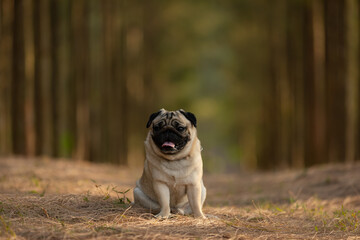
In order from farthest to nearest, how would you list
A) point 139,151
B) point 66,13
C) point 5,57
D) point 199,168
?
point 139,151 → point 66,13 → point 5,57 → point 199,168

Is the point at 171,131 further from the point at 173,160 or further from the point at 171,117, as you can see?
the point at 173,160

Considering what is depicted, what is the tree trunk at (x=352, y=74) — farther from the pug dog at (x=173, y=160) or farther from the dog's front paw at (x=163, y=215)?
the dog's front paw at (x=163, y=215)

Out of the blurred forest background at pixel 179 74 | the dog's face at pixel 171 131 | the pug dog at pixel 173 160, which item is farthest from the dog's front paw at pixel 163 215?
the blurred forest background at pixel 179 74

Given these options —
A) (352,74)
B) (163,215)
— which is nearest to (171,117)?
(163,215)

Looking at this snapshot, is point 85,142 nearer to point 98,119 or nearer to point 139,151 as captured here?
point 98,119

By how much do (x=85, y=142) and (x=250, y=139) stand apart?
64.0 ft

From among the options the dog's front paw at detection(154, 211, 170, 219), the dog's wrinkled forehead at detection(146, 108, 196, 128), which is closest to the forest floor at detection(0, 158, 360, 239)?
the dog's front paw at detection(154, 211, 170, 219)

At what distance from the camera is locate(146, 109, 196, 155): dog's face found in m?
5.48

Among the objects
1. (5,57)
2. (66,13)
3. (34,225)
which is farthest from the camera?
(66,13)

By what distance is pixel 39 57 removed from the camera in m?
16.5

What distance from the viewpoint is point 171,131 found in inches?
218

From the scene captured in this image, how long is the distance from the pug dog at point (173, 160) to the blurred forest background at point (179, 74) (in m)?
10.4

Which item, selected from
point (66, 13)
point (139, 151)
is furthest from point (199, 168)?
point (139, 151)

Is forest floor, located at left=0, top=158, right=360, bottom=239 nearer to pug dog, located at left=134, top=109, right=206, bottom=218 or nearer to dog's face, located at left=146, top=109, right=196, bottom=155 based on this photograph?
pug dog, located at left=134, top=109, right=206, bottom=218
